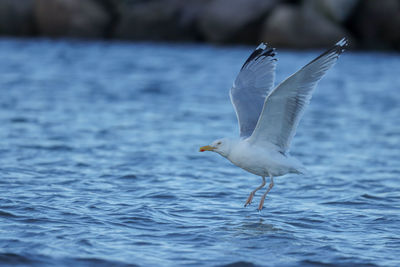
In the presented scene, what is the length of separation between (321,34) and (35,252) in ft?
77.1

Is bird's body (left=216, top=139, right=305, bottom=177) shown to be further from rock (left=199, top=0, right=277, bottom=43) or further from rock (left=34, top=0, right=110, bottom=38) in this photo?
rock (left=34, top=0, right=110, bottom=38)

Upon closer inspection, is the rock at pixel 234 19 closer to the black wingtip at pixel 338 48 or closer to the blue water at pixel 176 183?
the blue water at pixel 176 183

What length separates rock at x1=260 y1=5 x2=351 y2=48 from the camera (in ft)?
89.5

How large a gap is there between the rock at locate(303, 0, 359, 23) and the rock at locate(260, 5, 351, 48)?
0.21 meters

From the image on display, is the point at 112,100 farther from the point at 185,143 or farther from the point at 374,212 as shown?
the point at 374,212

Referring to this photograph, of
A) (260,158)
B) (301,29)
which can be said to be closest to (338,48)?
(260,158)

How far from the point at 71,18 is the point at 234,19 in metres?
8.27

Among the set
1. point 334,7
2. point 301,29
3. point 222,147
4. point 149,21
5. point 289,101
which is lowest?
point 222,147

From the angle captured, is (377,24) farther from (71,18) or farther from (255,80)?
(255,80)

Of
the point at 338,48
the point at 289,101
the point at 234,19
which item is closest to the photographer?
the point at 338,48

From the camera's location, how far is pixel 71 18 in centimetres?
3256

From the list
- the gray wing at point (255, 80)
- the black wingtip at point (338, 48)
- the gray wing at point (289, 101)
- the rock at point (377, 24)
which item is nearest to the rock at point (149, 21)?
the rock at point (377, 24)

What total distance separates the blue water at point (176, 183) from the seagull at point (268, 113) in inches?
20.5

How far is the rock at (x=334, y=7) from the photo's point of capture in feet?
89.2
